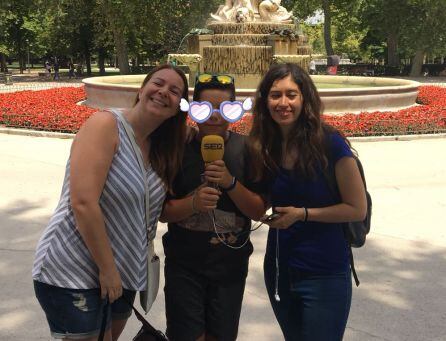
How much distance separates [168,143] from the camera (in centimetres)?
245

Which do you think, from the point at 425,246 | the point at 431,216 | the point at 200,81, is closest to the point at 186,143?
the point at 200,81

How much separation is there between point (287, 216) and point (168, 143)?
0.64 metres

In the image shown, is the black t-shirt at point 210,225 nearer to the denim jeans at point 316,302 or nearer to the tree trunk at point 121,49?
the denim jeans at point 316,302

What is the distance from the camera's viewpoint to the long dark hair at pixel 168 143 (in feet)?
7.83

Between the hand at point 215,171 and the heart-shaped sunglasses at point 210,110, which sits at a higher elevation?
the heart-shaped sunglasses at point 210,110

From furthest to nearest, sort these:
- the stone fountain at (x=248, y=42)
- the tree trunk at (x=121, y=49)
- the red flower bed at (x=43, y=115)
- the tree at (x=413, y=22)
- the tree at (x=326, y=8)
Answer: the tree at (x=326, y=8), the tree trunk at (x=121, y=49), the tree at (x=413, y=22), the stone fountain at (x=248, y=42), the red flower bed at (x=43, y=115)

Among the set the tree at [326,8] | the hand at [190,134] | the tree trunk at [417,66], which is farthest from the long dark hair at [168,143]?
the tree at [326,8]

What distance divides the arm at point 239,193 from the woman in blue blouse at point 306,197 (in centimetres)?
8

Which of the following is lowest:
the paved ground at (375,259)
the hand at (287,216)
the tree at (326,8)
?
the paved ground at (375,259)

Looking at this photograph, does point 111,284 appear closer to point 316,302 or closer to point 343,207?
point 316,302

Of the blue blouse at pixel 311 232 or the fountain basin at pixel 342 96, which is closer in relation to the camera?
the blue blouse at pixel 311 232

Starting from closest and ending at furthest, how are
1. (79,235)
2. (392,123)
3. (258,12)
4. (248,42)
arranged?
(79,235), (392,123), (248,42), (258,12)

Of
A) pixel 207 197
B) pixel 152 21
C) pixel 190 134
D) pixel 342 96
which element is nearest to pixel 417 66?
pixel 152 21

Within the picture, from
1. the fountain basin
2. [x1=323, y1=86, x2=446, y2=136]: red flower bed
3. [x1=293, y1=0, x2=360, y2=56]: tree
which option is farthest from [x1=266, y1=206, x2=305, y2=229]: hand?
[x1=293, y1=0, x2=360, y2=56]: tree
